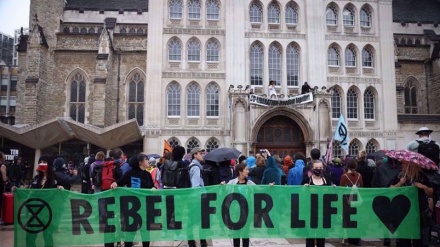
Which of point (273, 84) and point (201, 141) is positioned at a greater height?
point (273, 84)

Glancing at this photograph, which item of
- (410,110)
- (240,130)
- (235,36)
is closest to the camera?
(240,130)

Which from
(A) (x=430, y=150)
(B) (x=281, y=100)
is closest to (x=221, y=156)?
(A) (x=430, y=150)

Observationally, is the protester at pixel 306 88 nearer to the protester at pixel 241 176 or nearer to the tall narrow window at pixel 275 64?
the tall narrow window at pixel 275 64

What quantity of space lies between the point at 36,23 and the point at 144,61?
27.5ft

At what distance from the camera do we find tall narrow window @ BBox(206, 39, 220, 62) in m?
26.3

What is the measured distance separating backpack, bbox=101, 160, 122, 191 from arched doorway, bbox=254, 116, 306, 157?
17.0 m

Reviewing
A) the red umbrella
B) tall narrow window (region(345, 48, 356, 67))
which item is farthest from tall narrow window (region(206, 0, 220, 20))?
the red umbrella

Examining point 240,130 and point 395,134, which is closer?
point 240,130

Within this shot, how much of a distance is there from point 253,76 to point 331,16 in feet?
23.4

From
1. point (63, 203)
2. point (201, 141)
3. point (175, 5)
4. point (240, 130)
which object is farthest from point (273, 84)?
point (63, 203)

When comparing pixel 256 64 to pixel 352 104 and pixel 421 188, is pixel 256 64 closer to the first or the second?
pixel 352 104

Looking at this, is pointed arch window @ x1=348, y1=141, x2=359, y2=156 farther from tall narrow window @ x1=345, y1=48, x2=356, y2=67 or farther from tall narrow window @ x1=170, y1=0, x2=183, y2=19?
tall narrow window @ x1=170, y1=0, x2=183, y2=19

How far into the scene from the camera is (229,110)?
82.9 ft

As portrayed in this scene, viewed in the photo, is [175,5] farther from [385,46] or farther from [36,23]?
[385,46]
